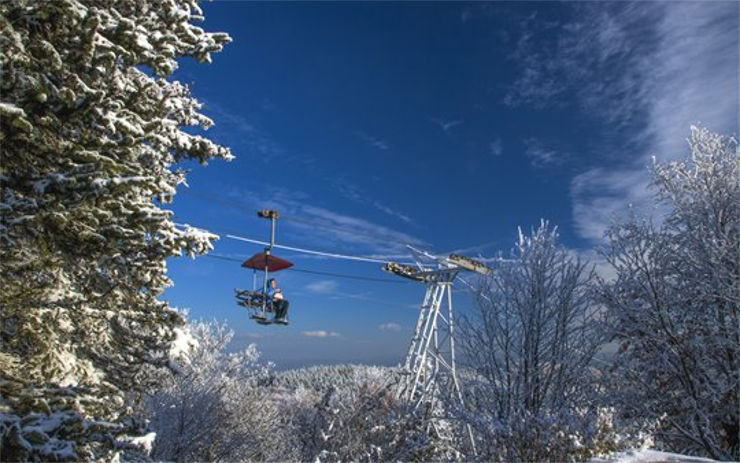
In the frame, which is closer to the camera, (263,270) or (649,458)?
(649,458)

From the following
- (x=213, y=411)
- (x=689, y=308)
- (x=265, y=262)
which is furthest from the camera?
(x=213, y=411)

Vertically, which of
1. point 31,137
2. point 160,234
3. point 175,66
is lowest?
point 160,234

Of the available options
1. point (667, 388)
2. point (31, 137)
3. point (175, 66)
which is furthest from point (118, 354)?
point (667, 388)

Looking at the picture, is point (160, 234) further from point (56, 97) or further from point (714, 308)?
point (714, 308)

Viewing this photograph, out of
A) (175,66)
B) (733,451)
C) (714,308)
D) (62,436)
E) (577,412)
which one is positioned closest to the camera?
(62,436)

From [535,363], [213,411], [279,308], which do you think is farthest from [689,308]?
[213,411]

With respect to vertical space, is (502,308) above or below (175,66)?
below

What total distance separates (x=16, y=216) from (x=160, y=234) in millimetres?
1355

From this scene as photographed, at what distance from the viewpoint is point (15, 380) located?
4.53 meters

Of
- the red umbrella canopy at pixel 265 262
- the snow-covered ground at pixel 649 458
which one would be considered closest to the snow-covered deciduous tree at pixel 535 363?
the snow-covered ground at pixel 649 458

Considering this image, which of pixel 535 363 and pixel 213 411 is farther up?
pixel 535 363

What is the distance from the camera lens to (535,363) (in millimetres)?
9375

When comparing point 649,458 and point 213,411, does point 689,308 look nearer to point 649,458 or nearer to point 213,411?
point 649,458

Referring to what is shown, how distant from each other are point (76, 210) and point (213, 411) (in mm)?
20147
